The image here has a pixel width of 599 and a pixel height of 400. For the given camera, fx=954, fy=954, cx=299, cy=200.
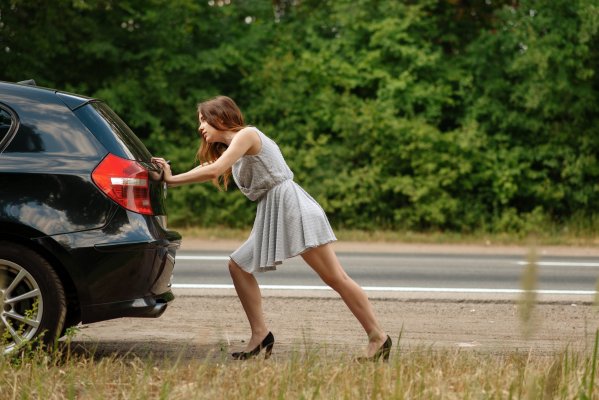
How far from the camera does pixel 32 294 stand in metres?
5.18

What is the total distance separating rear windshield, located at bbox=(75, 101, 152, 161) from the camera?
5.44 metres

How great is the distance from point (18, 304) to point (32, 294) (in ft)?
0.45

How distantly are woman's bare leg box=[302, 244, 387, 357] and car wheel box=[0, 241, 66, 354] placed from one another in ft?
4.73

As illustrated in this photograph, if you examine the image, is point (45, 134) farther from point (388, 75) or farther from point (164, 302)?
point (388, 75)

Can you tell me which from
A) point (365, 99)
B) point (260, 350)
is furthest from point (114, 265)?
point (365, 99)

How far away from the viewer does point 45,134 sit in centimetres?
536

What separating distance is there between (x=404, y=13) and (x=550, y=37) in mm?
2710

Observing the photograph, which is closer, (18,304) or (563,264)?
(18,304)

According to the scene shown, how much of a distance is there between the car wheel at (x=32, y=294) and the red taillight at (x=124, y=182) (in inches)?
20.9

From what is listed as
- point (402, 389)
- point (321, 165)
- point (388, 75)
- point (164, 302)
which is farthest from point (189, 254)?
point (402, 389)

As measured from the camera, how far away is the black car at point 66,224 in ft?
17.0

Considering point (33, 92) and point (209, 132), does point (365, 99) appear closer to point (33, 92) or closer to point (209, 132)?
point (209, 132)

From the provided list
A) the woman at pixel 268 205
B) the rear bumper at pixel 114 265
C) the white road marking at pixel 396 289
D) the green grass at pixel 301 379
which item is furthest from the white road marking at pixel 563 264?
the rear bumper at pixel 114 265

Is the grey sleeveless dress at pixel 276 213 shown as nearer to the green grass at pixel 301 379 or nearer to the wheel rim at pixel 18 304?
the green grass at pixel 301 379
